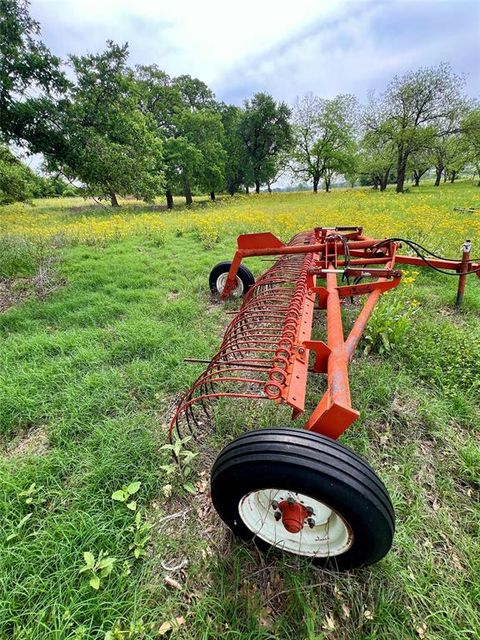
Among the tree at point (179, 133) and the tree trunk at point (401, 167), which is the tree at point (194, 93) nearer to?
the tree at point (179, 133)

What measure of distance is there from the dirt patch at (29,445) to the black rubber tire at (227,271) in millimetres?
3048

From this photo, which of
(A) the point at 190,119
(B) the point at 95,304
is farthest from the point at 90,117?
(A) the point at 190,119

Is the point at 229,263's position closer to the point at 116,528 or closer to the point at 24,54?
the point at 116,528

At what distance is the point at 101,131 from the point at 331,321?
19.5ft

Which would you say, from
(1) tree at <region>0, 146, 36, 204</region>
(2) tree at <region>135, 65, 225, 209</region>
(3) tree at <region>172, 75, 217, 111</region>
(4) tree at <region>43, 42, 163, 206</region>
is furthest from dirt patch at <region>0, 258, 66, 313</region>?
(3) tree at <region>172, 75, 217, 111</region>

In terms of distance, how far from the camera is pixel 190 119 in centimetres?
2191

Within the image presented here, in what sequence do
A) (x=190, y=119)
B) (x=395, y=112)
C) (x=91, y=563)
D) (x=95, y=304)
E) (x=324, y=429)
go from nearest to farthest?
(x=324, y=429) < (x=91, y=563) < (x=95, y=304) < (x=190, y=119) < (x=395, y=112)

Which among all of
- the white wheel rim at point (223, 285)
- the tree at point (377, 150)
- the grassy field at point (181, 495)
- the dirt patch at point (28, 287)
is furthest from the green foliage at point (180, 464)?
the tree at point (377, 150)

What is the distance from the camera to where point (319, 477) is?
1.13 metres

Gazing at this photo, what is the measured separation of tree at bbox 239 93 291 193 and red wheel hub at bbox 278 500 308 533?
120 feet

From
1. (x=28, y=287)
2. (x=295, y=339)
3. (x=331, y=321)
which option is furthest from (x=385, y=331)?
(x=28, y=287)

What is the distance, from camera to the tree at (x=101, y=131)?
16.7ft

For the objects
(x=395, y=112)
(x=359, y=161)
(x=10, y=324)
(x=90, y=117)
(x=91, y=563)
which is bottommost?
(x=91, y=563)

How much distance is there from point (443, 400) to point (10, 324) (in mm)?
5195
